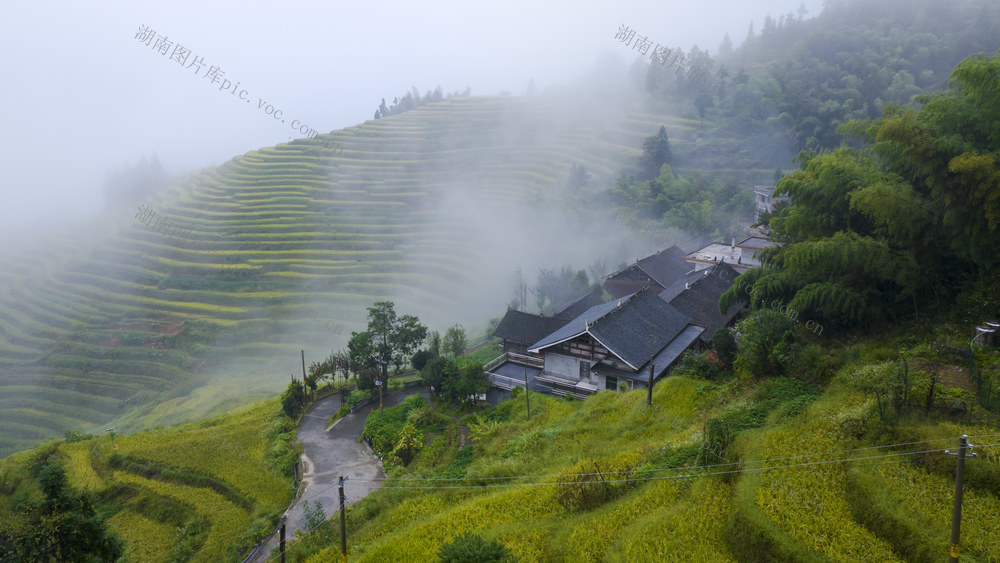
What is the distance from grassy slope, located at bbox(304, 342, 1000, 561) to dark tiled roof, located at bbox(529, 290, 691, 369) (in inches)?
212

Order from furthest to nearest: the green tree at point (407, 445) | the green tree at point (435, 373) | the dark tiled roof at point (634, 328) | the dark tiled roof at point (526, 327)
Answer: the dark tiled roof at point (526, 327)
the green tree at point (435, 373)
the dark tiled roof at point (634, 328)
the green tree at point (407, 445)

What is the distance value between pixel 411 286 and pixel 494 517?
120 feet

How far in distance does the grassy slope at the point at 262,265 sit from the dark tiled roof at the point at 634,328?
62.3 ft

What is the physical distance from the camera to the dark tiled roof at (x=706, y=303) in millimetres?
21494

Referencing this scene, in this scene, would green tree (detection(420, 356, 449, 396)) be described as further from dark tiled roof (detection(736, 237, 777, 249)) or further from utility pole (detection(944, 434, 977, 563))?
dark tiled roof (detection(736, 237, 777, 249))

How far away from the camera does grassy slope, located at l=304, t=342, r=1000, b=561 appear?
21.8 feet

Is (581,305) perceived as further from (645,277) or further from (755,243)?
(755,243)

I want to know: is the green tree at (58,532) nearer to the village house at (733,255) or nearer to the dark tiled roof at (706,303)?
the dark tiled roof at (706,303)

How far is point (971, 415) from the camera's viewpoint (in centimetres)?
809

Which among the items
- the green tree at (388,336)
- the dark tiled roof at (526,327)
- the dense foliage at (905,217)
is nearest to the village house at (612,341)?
the dark tiled roof at (526,327)

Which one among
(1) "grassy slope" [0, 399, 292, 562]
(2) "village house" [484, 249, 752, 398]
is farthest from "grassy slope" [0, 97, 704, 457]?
(2) "village house" [484, 249, 752, 398]

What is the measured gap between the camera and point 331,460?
1694cm

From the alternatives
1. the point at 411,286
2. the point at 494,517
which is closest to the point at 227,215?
the point at 411,286

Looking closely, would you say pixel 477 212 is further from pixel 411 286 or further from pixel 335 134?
pixel 335 134
